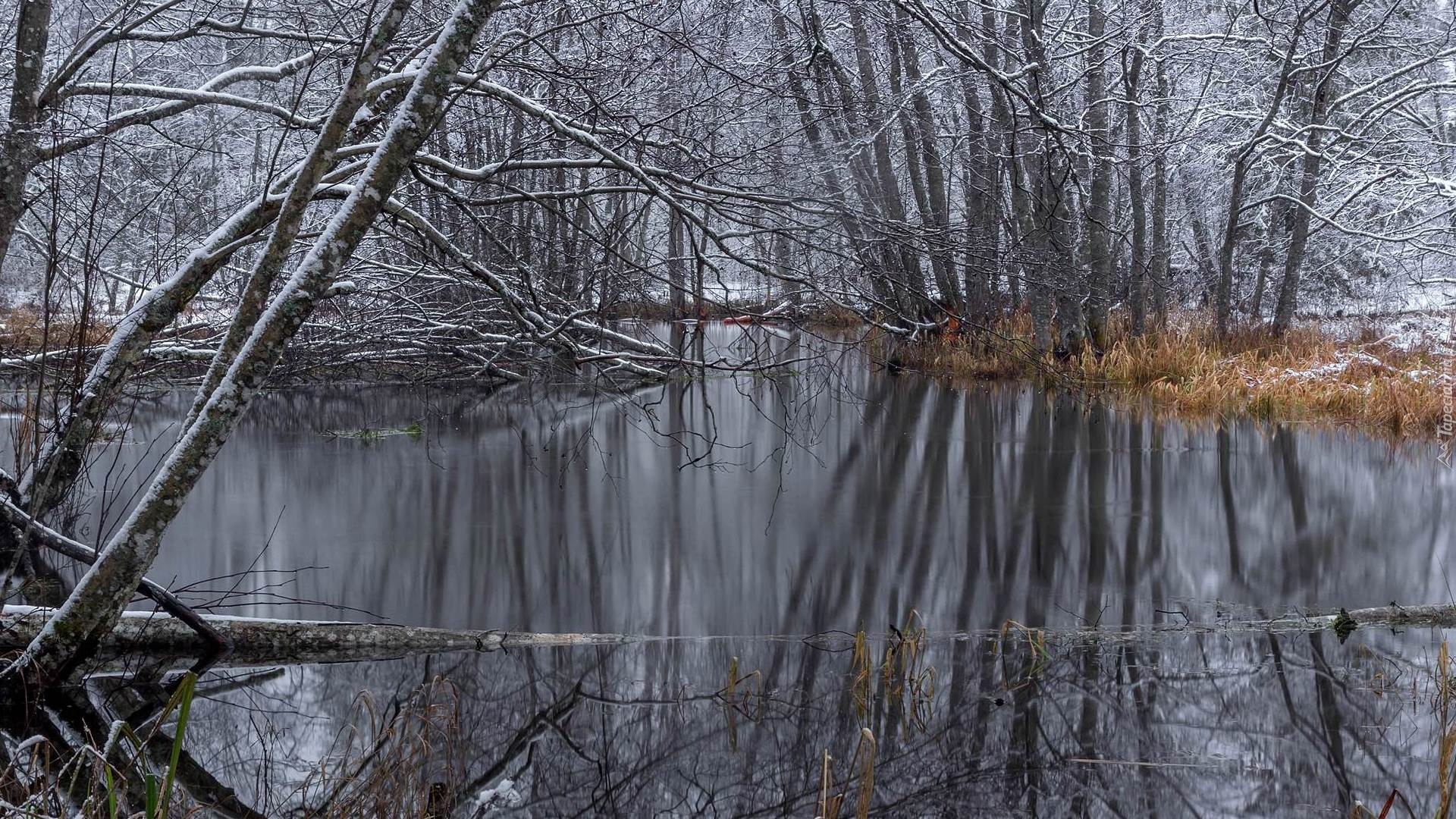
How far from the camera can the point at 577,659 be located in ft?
18.7

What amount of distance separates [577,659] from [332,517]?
423cm

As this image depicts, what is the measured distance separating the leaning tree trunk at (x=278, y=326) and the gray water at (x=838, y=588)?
94 centimetres

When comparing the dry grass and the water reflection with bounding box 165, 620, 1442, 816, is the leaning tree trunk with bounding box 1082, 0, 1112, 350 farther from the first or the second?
the dry grass

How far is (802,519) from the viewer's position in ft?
30.8

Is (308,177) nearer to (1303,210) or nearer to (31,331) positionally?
(31,331)

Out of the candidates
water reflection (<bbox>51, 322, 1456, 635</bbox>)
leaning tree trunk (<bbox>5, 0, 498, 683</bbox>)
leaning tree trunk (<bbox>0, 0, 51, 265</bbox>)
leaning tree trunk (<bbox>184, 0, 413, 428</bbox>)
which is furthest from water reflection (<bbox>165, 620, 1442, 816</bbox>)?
leaning tree trunk (<bbox>0, 0, 51, 265</bbox>)

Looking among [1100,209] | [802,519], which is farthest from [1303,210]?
[802,519]

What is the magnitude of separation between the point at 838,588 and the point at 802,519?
1922 millimetres

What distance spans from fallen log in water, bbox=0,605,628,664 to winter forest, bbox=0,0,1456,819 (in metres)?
0.02

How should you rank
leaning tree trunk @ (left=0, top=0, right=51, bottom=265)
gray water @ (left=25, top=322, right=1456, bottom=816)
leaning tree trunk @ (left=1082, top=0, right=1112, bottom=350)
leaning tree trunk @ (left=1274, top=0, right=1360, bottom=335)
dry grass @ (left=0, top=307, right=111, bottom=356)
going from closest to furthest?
1. gray water @ (left=25, top=322, right=1456, bottom=816)
2. leaning tree trunk @ (left=0, top=0, right=51, bottom=265)
3. dry grass @ (left=0, top=307, right=111, bottom=356)
4. leaning tree trunk @ (left=1082, top=0, right=1112, bottom=350)
5. leaning tree trunk @ (left=1274, top=0, right=1360, bottom=335)

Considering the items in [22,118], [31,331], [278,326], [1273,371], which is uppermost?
[22,118]

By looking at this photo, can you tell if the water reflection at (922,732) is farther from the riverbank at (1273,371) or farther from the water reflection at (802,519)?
the riverbank at (1273,371)

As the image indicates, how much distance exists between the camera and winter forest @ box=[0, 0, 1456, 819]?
4203mm

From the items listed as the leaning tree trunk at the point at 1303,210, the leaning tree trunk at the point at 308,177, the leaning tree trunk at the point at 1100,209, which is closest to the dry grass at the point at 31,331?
the leaning tree trunk at the point at 308,177
